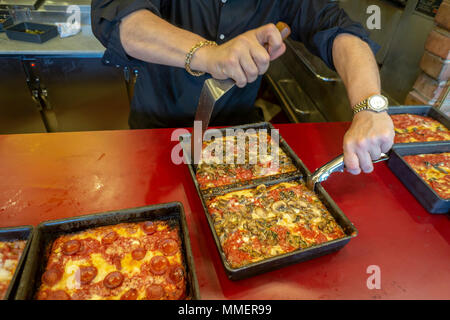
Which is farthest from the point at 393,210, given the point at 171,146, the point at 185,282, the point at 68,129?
the point at 68,129

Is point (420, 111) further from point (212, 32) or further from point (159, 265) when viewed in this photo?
point (159, 265)

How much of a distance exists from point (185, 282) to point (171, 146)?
0.83 m

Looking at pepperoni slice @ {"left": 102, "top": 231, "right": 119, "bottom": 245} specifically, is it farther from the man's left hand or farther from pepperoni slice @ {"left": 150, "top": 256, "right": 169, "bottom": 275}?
the man's left hand

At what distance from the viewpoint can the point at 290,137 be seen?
1811 mm

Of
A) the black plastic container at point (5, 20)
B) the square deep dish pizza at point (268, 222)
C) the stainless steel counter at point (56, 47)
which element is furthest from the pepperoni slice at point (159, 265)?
the black plastic container at point (5, 20)

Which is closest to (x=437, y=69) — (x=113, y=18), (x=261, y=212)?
(x=261, y=212)

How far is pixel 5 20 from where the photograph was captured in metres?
3.06

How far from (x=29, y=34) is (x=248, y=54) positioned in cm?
266

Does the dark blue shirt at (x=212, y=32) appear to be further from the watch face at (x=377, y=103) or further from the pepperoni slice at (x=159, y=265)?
the pepperoni slice at (x=159, y=265)

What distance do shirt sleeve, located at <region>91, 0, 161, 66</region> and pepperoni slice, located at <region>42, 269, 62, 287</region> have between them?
0.99 m

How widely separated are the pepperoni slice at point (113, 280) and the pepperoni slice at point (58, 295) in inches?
4.5

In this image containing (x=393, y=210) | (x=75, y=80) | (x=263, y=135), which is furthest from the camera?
(x=75, y=80)

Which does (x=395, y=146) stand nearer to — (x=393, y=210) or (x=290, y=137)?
(x=393, y=210)

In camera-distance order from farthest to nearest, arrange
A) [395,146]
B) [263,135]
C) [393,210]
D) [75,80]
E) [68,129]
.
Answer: [68,129], [75,80], [263,135], [395,146], [393,210]
